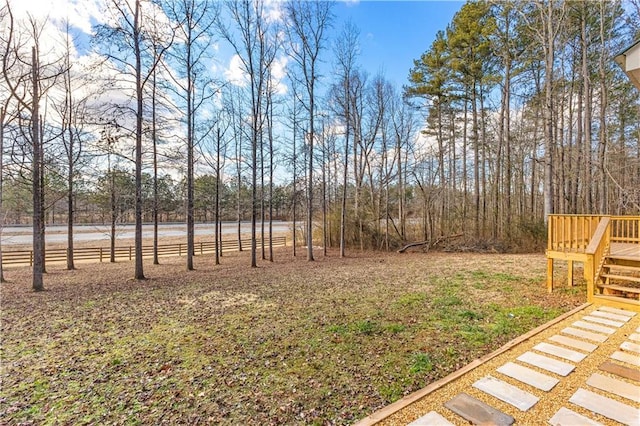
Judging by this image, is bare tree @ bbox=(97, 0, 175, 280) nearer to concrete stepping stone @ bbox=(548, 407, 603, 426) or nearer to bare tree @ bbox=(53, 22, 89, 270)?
bare tree @ bbox=(53, 22, 89, 270)

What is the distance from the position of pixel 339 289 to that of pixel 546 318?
12.4ft

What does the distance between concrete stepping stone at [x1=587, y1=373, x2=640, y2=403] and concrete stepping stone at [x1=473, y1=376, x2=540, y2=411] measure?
678 mm

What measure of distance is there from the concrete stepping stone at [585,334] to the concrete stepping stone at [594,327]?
15cm

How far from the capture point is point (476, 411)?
209 centimetres

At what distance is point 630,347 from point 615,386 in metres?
1.09

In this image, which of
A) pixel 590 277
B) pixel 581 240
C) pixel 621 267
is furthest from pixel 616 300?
pixel 581 240

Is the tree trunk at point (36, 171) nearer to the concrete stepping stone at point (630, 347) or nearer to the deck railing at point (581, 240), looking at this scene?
the concrete stepping stone at point (630, 347)

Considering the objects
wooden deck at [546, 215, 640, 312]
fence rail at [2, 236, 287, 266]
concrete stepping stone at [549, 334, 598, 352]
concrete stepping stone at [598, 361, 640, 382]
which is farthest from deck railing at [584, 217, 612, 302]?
fence rail at [2, 236, 287, 266]

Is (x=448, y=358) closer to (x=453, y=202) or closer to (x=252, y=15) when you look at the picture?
(x=252, y=15)

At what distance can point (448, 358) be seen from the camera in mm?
3068

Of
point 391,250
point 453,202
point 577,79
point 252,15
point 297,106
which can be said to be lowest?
point 391,250

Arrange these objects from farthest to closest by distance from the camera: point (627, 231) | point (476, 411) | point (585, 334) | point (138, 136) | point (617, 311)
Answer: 1. point (138, 136)
2. point (627, 231)
3. point (617, 311)
4. point (585, 334)
5. point (476, 411)

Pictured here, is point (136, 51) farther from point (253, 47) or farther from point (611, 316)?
point (611, 316)

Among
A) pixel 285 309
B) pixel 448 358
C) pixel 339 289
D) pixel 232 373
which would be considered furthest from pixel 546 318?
pixel 232 373
